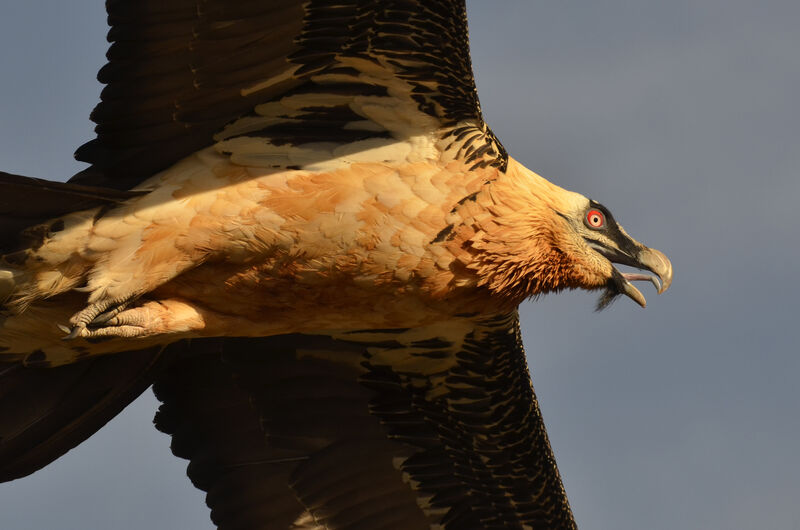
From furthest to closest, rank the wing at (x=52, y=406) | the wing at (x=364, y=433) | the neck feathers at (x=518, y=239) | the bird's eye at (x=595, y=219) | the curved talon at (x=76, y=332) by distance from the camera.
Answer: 1. the wing at (x=364, y=433)
2. the wing at (x=52, y=406)
3. the bird's eye at (x=595, y=219)
4. the neck feathers at (x=518, y=239)
5. the curved talon at (x=76, y=332)

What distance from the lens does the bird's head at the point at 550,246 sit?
971 cm

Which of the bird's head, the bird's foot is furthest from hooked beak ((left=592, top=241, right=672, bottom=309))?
the bird's foot

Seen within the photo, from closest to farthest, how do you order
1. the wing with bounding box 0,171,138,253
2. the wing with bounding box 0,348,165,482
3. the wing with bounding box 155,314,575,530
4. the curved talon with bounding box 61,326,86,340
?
the wing with bounding box 0,171,138,253
the curved talon with bounding box 61,326,86,340
the wing with bounding box 0,348,165,482
the wing with bounding box 155,314,575,530

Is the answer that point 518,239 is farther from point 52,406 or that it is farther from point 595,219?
point 52,406

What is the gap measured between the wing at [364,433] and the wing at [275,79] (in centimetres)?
200

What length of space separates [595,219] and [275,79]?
8.39ft

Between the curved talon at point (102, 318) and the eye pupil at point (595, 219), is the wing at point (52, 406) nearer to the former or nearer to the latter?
the curved talon at point (102, 318)

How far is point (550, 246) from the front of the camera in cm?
998

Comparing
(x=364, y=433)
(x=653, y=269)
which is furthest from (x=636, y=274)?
(x=364, y=433)

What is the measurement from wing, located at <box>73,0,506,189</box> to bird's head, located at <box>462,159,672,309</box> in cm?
36

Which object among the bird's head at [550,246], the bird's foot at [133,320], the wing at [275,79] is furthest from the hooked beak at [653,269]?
the bird's foot at [133,320]

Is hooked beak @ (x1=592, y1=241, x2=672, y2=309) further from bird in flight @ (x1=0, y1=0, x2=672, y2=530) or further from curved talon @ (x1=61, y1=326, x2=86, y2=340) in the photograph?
curved talon @ (x1=61, y1=326, x2=86, y2=340)

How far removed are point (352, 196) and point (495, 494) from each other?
136 inches

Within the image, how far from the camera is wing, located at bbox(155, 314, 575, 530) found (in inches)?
446
